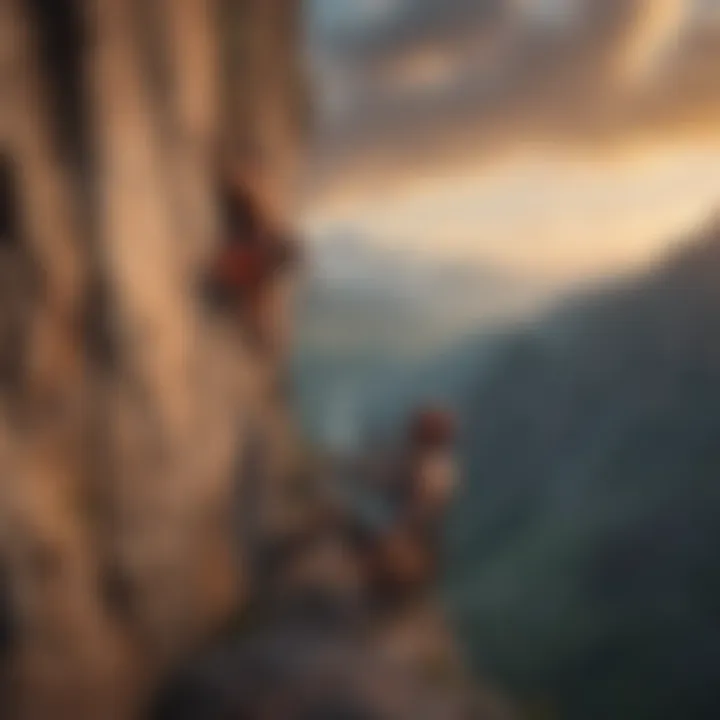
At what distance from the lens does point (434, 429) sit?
3.52 metres

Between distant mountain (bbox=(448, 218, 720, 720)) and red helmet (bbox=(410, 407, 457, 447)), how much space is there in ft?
0.16

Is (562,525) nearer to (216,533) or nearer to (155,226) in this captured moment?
(216,533)

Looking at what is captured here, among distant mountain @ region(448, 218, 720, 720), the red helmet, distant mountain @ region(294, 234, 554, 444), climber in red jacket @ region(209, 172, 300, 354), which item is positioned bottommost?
distant mountain @ region(448, 218, 720, 720)

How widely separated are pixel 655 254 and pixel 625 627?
0.95m

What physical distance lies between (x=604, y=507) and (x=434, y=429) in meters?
0.48

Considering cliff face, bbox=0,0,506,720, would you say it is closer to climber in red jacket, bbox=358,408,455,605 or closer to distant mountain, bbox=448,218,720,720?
climber in red jacket, bbox=358,408,455,605

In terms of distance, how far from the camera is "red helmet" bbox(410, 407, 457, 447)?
352 centimetres

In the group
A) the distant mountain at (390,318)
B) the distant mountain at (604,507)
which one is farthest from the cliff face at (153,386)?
the distant mountain at (604,507)

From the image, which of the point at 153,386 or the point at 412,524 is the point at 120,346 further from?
the point at 412,524

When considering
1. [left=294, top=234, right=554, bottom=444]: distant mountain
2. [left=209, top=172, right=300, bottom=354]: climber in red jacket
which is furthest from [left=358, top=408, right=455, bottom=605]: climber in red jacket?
[left=209, top=172, right=300, bottom=354]: climber in red jacket

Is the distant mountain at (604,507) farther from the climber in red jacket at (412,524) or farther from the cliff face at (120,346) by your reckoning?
the cliff face at (120,346)

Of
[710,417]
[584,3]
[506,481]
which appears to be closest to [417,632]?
[506,481]

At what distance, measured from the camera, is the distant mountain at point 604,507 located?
3.25 metres

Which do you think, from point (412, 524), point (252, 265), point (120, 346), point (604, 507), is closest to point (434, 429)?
point (412, 524)
